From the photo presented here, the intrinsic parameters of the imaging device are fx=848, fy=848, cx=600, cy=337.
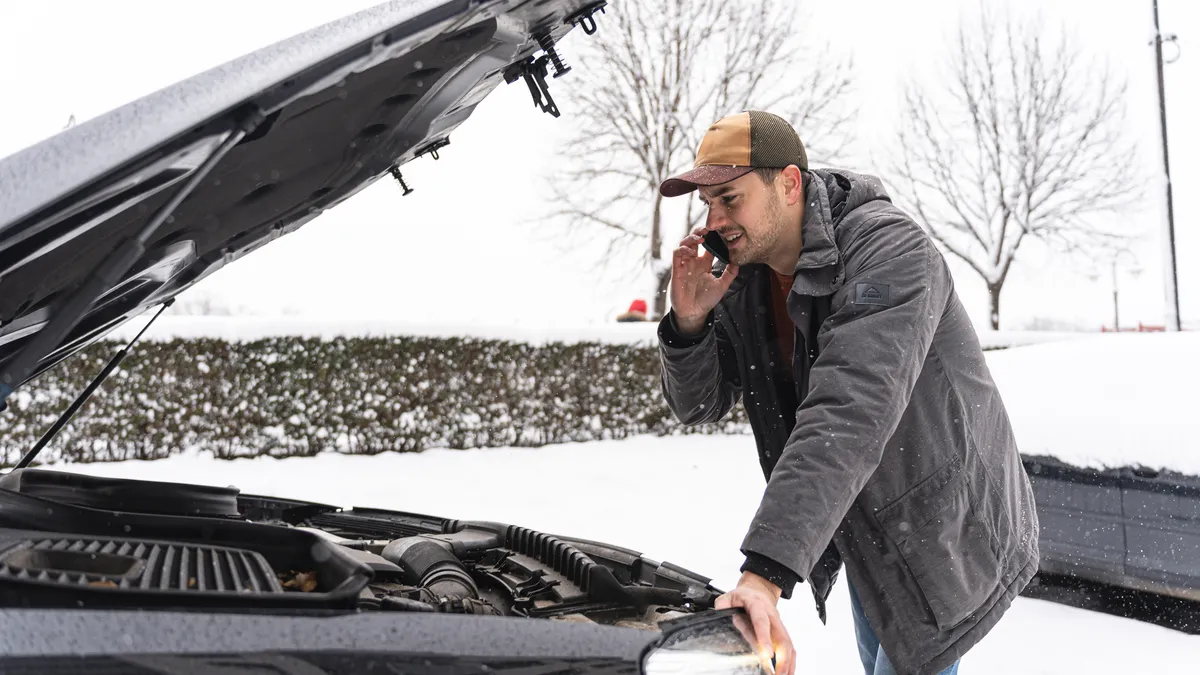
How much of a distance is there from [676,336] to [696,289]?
142 mm

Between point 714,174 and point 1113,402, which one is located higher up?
point 714,174

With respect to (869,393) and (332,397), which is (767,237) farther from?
(332,397)

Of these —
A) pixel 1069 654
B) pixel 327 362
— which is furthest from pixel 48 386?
pixel 1069 654

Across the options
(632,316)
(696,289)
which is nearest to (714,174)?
(696,289)

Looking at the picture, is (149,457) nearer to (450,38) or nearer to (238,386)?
(238,386)

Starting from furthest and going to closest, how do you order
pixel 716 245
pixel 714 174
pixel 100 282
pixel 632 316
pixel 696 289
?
pixel 632 316
pixel 696 289
pixel 716 245
pixel 714 174
pixel 100 282

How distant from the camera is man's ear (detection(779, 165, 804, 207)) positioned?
2090 millimetres

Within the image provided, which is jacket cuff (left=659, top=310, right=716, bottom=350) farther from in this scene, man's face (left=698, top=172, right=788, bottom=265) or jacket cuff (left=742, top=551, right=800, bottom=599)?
jacket cuff (left=742, top=551, right=800, bottom=599)

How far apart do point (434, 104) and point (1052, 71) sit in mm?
20173

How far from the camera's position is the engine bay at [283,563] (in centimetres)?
124

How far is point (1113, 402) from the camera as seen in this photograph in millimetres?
4188

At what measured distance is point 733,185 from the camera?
204cm

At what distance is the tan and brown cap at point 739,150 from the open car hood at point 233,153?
16.4 inches

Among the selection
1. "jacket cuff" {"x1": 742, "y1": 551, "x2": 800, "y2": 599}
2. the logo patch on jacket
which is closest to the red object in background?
the logo patch on jacket
